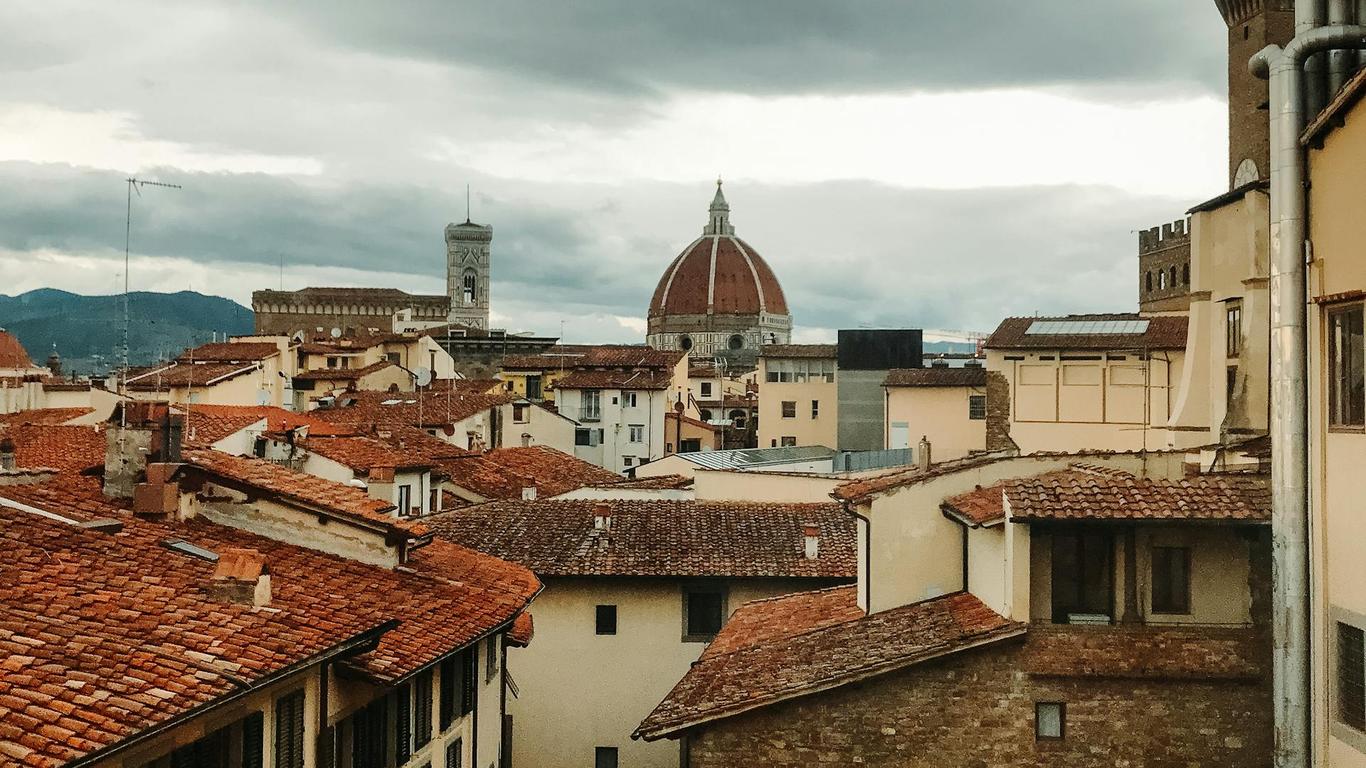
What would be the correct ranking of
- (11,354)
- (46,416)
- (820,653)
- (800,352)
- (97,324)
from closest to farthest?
(820,653)
(46,416)
(800,352)
(11,354)
(97,324)

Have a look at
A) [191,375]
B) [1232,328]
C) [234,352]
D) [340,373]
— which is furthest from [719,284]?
[1232,328]

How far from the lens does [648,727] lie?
1483 cm

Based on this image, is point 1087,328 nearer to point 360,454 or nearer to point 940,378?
point 940,378

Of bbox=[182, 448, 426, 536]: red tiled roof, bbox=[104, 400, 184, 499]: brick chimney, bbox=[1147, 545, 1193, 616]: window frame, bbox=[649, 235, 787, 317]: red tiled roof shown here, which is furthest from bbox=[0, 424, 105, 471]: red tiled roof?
bbox=[649, 235, 787, 317]: red tiled roof

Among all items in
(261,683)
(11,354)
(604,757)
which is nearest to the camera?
(261,683)

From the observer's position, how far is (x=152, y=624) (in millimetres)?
8984

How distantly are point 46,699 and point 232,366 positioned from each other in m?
47.5

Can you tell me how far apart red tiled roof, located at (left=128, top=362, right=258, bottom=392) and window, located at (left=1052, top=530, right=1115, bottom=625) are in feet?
111

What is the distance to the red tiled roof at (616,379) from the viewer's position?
64.4 metres

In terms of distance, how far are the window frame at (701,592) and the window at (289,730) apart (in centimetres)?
1421

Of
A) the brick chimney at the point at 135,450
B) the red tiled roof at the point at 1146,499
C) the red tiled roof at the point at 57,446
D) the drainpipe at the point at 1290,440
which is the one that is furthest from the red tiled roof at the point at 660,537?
the drainpipe at the point at 1290,440

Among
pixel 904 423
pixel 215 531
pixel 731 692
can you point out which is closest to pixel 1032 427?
pixel 904 423

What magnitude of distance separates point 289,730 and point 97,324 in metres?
119

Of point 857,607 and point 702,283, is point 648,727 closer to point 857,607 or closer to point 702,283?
point 857,607
